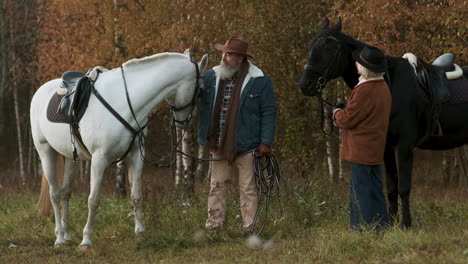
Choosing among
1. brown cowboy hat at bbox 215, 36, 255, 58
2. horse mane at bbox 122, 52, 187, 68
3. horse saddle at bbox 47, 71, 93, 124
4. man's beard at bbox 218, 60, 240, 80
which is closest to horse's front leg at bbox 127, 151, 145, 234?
horse saddle at bbox 47, 71, 93, 124

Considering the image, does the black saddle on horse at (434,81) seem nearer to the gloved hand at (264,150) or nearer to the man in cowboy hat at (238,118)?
the man in cowboy hat at (238,118)

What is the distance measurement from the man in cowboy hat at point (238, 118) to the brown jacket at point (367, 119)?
1.05 m

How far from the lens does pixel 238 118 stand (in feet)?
21.5

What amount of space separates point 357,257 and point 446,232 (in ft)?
3.54

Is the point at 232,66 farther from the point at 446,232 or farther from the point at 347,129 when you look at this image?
the point at 446,232

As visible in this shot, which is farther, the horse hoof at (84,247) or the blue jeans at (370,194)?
the horse hoof at (84,247)

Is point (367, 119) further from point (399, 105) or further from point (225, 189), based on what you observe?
point (225, 189)

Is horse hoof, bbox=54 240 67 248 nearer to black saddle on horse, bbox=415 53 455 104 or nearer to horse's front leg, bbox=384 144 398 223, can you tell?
horse's front leg, bbox=384 144 398 223

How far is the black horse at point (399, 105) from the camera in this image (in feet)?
19.8

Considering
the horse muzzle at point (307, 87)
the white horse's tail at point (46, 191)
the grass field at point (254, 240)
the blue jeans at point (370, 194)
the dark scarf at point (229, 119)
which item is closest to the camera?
the grass field at point (254, 240)

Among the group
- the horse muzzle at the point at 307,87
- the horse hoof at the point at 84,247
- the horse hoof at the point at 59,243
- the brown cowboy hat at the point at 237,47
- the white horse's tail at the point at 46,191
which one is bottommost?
the horse hoof at the point at 59,243

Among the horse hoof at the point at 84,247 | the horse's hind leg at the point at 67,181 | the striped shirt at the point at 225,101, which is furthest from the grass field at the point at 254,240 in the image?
the striped shirt at the point at 225,101

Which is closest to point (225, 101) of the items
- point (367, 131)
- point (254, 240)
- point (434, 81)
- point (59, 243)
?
point (254, 240)

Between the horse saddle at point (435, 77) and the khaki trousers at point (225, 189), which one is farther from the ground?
the horse saddle at point (435, 77)
